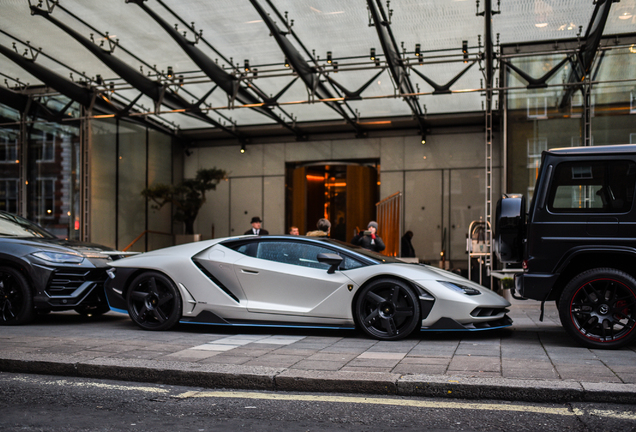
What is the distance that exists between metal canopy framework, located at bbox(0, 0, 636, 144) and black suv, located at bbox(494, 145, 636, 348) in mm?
7828

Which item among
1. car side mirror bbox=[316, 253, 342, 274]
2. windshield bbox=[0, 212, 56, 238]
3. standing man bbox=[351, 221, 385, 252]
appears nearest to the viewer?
car side mirror bbox=[316, 253, 342, 274]

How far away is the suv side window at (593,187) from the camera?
5.33 metres

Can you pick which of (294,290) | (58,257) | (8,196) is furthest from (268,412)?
(8,196)

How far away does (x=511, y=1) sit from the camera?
1271 centimetres

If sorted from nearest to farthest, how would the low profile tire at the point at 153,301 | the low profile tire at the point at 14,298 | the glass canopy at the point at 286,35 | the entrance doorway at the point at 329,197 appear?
the low profile tire at the point at 153,301 → the low profile tire at the point at 14,298 → the glass canopy at the point at 286,35 → the entrance doorway at the point at 329,197

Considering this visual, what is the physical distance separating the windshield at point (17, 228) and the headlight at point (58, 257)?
31.2 inches

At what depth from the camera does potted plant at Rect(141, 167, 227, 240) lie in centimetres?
2191

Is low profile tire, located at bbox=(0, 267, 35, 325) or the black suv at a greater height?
the black suv

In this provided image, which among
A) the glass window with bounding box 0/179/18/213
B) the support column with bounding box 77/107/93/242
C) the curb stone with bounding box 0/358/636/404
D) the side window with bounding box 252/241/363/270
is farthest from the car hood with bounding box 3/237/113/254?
the glass window with bounding box 0/179/18/213

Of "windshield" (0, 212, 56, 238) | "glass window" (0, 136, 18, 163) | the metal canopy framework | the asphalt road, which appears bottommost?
the asphalt road

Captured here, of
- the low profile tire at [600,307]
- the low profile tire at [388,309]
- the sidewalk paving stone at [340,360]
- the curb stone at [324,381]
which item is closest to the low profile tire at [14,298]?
the sidewalk paving stone at [340,360]

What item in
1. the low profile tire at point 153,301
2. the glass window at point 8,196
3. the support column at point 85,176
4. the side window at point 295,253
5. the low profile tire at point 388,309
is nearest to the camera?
the low profile tire at point 388,309

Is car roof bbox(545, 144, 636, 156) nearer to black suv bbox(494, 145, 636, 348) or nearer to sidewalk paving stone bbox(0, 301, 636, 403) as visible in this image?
black suv bbox(494, 145, 636, 348)

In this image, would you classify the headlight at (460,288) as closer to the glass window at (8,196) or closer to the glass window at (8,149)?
the glass window at (8,196)
